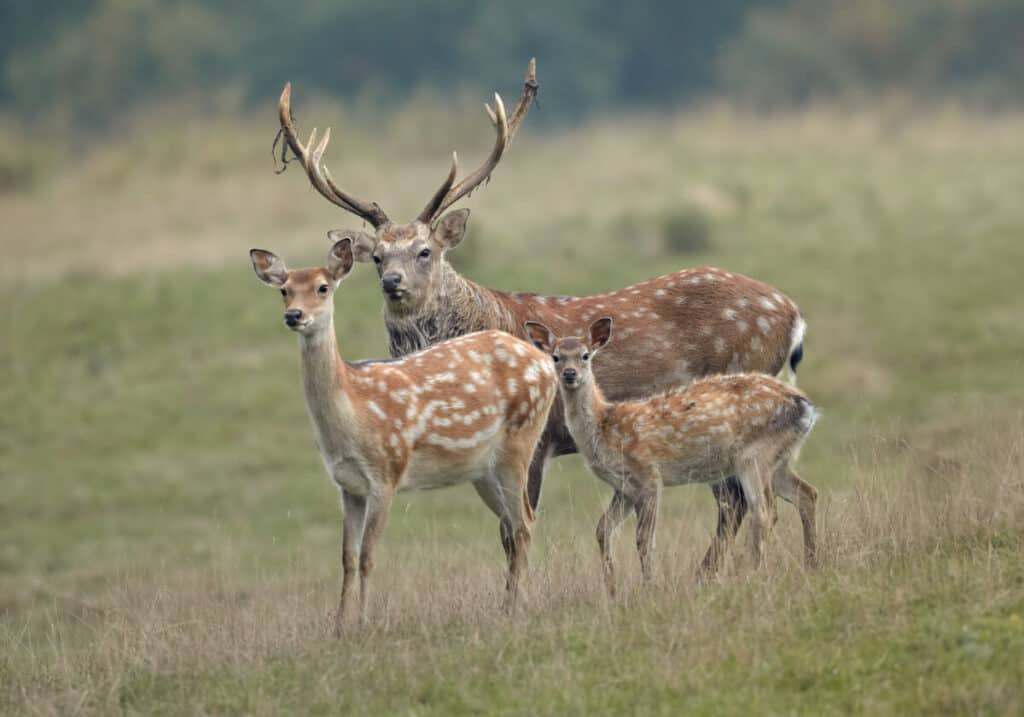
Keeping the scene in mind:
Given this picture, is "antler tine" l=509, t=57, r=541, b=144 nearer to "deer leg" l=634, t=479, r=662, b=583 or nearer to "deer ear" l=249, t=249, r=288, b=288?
"deer ear" l=249, t=249, r=288, b=288

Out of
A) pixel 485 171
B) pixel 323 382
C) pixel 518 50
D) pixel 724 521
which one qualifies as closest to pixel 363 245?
pixel 485 171

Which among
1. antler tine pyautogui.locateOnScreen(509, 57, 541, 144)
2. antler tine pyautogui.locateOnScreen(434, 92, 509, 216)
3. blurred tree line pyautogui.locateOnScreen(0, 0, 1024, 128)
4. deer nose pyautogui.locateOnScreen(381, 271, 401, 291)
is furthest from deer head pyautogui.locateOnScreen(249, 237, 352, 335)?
blurred tree line pyautogui.locateOnScreen(0, 0, 1024, 128)

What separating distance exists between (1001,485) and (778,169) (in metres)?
18.2

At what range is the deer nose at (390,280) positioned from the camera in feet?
29.3

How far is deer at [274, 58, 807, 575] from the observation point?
9.24 meters

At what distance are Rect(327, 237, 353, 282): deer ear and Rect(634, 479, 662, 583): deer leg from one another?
1.80 meters

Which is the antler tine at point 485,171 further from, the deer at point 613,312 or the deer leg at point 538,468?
the deer leg at point 538,468

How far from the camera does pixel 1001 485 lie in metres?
7.90

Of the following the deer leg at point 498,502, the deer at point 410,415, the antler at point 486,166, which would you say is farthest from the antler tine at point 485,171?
the deer leg at point 498,502

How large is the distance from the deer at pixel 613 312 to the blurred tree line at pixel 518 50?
33.5 metres

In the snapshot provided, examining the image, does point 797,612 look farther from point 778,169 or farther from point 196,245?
point 778,169

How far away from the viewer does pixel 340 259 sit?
7836 mm

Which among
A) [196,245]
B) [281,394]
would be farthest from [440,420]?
[196,245]

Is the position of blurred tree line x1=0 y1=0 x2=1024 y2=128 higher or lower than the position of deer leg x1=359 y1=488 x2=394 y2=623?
higher
